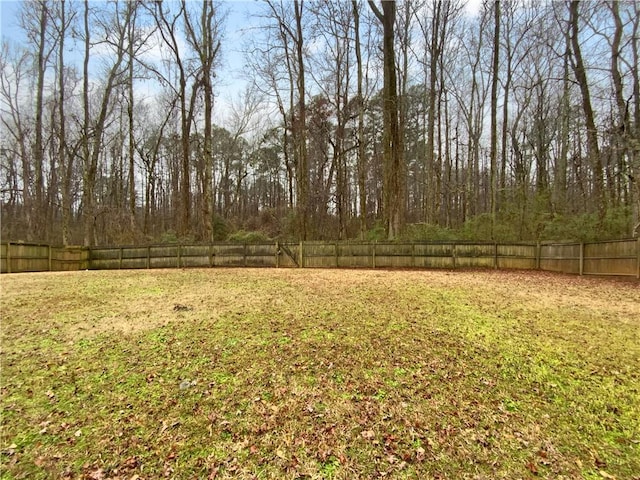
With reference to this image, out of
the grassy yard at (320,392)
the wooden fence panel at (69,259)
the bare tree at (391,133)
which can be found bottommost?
the grassy yard at (320,392)

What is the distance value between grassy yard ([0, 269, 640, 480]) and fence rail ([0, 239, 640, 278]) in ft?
17.5

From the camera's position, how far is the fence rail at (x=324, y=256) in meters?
Answer: 10.6

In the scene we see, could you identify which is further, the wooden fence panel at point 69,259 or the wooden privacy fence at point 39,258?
the wooden fence panel at point 69,259

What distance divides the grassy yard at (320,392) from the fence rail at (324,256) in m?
5.34

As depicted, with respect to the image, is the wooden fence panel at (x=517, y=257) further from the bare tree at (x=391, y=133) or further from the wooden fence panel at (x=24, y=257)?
the wooden fence panel at (x=24, y=257)

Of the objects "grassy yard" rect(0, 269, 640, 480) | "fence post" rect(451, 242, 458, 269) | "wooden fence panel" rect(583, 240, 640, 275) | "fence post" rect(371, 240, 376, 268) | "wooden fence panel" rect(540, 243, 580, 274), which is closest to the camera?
"grassy yard" rect(0, 269, 640, 480)

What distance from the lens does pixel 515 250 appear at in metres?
11.8

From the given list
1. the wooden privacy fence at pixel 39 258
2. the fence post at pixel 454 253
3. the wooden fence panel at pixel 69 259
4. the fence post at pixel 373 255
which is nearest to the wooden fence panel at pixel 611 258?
the fence post at pixel 454 253

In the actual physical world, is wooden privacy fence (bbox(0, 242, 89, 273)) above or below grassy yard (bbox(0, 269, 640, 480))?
above

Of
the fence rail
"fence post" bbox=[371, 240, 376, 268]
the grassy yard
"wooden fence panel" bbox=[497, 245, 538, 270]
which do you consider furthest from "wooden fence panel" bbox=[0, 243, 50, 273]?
"wooden fence panel" bbox=[497, 245, 538, 270]

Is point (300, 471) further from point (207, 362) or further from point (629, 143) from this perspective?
point (629, 143)

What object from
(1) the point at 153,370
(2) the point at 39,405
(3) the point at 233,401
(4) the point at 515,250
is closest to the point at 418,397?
(3) the point at 233,401

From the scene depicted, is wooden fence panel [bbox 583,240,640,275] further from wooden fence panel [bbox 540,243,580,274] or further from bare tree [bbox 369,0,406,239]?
bare tree [bbox 369,0,406,239]

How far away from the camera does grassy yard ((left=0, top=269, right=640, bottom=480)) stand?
2.31 metres
